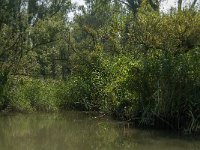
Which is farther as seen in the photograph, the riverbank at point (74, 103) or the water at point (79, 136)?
the riverbank at point (74, 103)

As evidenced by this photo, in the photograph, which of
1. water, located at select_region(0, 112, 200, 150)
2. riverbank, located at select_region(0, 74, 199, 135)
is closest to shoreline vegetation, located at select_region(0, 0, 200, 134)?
riverbank, located at select_region(0, 74, 199, 135)

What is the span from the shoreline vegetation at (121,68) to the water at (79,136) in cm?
81

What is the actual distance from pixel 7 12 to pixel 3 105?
4.28 meters

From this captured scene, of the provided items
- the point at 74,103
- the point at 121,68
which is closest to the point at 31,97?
the point at 74,103

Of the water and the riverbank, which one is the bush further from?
the water

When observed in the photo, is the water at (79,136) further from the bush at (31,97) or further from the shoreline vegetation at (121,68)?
the bush at (31,97)

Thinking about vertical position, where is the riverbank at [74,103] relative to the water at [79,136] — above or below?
above

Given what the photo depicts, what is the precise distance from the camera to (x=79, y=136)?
539 inches

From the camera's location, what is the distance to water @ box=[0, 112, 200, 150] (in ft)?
39.0

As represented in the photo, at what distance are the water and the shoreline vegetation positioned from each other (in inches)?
31.8

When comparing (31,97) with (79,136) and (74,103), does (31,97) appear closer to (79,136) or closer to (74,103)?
(74,103)

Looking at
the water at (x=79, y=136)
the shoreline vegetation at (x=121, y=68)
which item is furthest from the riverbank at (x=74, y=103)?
the water at (x=79, y=136)

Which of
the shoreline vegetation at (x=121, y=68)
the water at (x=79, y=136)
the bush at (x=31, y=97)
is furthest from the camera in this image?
the bush at (x=31, y=97)

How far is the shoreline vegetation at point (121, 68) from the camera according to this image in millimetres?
13906
